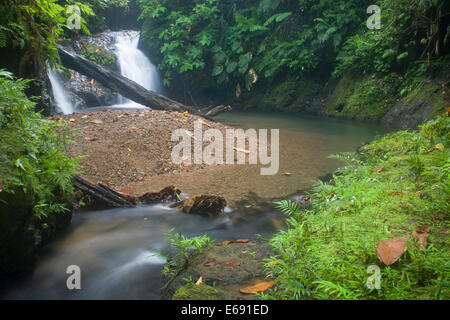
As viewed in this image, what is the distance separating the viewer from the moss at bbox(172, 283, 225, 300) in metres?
1.85

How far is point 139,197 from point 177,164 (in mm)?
1561

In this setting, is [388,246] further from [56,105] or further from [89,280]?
[56,105]

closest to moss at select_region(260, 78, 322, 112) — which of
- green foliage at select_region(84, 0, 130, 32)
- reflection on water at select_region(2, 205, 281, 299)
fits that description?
green foliage at select_region(84, 0, 130, 32)

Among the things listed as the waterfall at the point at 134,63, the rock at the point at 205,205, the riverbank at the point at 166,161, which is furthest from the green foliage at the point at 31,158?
the waterfall at the point at 134,63

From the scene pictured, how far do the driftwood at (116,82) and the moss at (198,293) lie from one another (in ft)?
21.1

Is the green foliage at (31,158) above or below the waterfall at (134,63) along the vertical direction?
below

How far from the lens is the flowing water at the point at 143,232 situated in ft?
7.63

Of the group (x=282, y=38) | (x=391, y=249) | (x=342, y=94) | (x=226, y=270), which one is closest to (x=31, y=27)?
(x=226, y=270)

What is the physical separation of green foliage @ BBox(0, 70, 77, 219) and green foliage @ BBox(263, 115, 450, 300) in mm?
1872

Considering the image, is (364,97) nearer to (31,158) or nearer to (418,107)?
(418,107)

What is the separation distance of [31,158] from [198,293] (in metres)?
1.79

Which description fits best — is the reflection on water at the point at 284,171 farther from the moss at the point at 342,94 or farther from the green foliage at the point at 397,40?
the moss at the point at 342,94

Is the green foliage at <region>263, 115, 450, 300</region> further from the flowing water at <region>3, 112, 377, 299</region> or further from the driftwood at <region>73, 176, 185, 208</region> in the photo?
the driftwood at <region>73, 176, 185, 208</region>

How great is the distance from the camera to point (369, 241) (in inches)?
76.0
